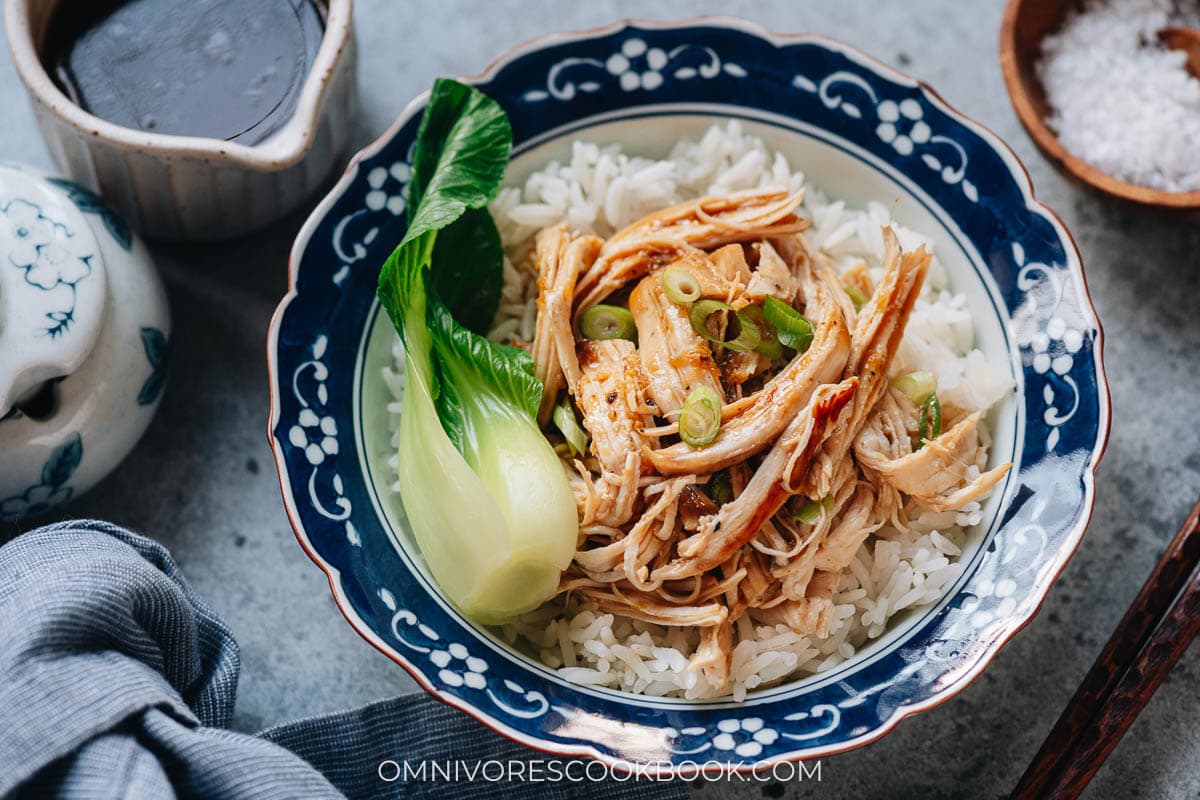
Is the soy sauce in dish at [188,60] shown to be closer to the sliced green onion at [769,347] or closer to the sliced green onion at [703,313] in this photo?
the sliced green onion at [703,313]

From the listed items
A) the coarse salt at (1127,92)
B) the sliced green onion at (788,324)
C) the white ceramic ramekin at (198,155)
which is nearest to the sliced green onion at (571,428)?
the sliced green onion at (788,324)

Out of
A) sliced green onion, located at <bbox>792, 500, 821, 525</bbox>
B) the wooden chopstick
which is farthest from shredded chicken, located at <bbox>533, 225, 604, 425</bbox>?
the wooden chopstick

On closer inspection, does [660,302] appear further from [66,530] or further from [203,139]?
[66,530]

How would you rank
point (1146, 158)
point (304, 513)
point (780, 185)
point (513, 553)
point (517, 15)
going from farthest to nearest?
1. point (517, 15)
2. point (1146, 158)
3. point (780, 185)
4. point (304, 513)
5. point (513, 553)

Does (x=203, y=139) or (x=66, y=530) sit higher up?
(x=203, y=139)

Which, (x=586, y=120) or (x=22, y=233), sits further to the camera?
(x=586, y=120)

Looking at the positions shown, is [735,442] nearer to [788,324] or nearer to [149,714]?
[788,324]

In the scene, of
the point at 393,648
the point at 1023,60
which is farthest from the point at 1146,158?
the point at 393,648
